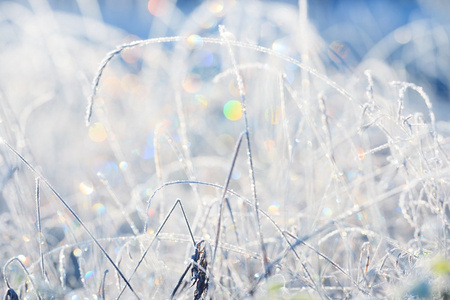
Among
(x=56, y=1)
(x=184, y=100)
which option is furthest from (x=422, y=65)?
(x=56, y=1)

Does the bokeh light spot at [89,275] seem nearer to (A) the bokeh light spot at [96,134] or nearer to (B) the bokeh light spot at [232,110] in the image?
(A) the bokeh light spot at [96,134]

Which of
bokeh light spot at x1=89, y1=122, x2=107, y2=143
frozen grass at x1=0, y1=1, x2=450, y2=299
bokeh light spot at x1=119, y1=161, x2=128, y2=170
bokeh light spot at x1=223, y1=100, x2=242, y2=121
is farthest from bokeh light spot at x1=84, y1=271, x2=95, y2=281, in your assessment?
bokeh light spot at x1=223, y1=100, x2=242, y2=121

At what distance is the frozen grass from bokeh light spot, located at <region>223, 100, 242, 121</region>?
0.01 meters

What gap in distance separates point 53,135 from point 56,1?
4.96m

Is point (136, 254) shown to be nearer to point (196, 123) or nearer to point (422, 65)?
point (196, 123)

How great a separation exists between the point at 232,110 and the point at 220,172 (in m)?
0.74

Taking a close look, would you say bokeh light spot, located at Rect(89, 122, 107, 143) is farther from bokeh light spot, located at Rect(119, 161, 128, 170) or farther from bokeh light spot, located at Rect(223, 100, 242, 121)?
bokeh light spot, located at Rect(119, 161, 128, 170)

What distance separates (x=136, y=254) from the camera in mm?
1266

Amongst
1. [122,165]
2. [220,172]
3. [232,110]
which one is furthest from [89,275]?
[232,110]

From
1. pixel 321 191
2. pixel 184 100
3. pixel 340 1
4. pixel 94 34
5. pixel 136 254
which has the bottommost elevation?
pixel 136 254

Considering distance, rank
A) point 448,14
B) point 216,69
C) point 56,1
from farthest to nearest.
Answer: point 56,1 < point 448,14 < point 216,69

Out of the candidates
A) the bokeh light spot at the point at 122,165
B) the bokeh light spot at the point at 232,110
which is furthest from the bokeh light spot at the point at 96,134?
the bokeh light spot at the point at 122,165

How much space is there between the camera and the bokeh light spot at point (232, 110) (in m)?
2.48

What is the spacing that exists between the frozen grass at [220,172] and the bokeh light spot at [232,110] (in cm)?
1
